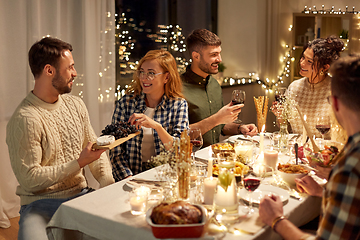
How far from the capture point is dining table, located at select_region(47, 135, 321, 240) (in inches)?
51.4

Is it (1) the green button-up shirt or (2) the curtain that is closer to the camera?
(2) the curtain

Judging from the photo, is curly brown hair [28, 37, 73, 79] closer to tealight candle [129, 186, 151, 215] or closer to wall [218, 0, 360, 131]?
tealight candle [129, 186, 151, 215]

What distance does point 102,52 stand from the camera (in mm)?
3623

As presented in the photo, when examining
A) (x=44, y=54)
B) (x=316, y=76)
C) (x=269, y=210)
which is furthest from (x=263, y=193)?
(x=316, y=76)

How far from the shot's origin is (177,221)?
1.22 metres

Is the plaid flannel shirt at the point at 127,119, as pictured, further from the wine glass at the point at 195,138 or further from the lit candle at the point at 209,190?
the lit candle at the point at 209,190

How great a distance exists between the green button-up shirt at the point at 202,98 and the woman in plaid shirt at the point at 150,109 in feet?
1.53

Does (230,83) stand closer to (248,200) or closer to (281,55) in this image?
(281,55)

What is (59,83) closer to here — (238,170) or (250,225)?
(238,170)

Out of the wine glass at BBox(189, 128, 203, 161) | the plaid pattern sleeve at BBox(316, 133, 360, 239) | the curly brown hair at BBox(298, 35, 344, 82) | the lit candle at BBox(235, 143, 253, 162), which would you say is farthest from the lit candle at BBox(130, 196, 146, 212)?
the curly brown hair at BBox(298, 35, 344, 82)

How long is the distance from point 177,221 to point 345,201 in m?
0.54

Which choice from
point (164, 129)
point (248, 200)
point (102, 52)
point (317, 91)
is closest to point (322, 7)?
point (317, 91)

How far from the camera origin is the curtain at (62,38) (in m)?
2.94

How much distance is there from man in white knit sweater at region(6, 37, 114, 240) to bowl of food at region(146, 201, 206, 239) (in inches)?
32.1
